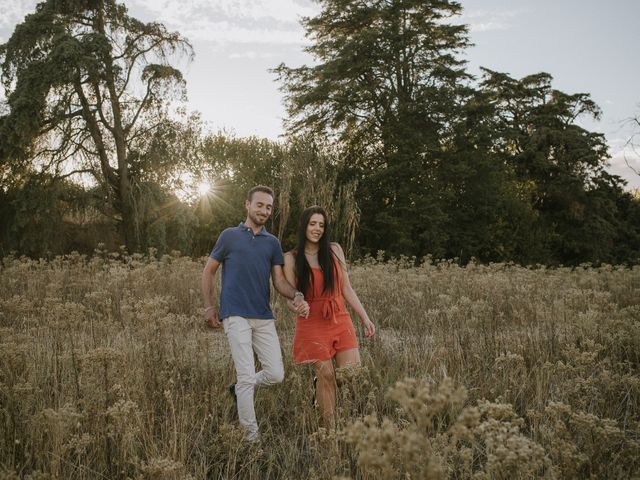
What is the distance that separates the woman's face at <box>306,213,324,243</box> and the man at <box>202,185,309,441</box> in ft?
1.12

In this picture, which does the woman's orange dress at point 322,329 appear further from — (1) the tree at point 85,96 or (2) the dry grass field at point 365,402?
(1) the tree at point 85,96

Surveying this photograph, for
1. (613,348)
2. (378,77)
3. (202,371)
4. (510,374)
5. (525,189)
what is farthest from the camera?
(525,189)

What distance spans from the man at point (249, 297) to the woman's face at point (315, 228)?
0.34m

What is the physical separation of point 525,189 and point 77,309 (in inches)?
1005

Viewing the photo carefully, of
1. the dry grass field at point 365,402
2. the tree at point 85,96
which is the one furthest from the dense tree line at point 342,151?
the dry grass field at point 365,402

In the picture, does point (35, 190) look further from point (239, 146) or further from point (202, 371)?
point (202, 371)

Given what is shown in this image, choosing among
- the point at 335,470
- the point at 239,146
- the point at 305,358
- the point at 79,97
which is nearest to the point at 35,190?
the point at 79,97

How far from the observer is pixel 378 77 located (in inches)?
825

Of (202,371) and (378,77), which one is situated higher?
(378,77)

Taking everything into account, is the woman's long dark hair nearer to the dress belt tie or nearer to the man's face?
the dress belt tie

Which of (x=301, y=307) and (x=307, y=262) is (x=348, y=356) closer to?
(x=301, y=307)

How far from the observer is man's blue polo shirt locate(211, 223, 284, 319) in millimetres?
3738

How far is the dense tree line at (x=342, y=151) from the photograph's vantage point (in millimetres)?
16125

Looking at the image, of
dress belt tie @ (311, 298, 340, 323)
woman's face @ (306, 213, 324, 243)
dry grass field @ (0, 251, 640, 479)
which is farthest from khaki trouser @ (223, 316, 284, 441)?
woman's face @ (306, 213, 324, 243)
